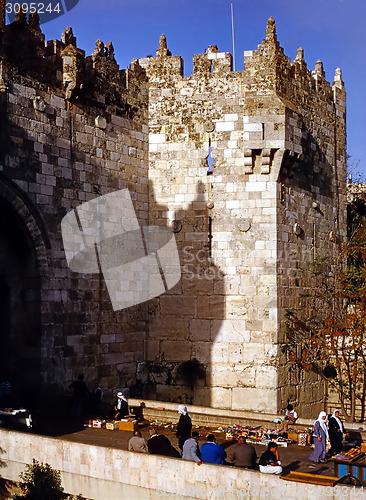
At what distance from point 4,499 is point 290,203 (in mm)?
8845

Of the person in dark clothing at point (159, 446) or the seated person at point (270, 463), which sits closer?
the seated person at point (270, 463)

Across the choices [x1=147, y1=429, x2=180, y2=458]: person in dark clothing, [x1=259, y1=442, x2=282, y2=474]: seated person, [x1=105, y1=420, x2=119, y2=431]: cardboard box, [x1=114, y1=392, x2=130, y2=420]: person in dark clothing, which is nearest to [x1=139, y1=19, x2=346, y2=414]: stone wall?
[x1=114, y1=392, x2=130, y2=420]: person in dark clothing

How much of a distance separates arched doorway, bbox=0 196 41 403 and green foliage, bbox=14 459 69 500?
10.2 ft

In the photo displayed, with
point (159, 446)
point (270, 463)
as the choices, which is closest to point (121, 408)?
point (159, 446)

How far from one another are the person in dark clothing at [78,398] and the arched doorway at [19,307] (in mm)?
738

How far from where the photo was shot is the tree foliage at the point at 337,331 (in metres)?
16.4

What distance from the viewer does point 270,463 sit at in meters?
9.71

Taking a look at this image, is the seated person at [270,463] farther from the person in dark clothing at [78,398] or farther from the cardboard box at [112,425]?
the person in dark clothing at [78,398]

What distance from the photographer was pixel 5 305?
1414 cm

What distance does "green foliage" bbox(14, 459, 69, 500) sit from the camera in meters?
10.4

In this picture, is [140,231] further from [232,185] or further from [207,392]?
[207,392]

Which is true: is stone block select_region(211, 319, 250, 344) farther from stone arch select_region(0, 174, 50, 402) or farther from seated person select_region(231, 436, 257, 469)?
seated person select_region(231, 436, 257, 469)

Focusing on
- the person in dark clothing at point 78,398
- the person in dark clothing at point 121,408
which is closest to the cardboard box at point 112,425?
the person in dark clothing at point 121,408

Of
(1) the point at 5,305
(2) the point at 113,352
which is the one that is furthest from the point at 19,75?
(2) the point at 113,352
